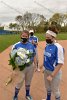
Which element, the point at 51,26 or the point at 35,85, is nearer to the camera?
the point at 51,26

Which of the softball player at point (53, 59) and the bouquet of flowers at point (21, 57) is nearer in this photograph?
the softball player at point (53, 59)

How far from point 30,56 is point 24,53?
200 millimetres

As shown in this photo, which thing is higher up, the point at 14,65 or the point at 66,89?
the point at 14,65

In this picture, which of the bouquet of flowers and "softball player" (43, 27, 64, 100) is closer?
"softball player" (43, 27, 64, 100)

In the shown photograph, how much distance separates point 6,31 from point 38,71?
5845 centimetres

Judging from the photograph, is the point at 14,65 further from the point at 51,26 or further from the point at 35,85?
the point at 35,85

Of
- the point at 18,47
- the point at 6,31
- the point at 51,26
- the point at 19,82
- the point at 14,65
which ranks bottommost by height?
the point at 6,31

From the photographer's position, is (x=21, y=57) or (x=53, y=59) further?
(x=21, y=57)

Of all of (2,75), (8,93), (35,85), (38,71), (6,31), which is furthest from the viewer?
(6,31)

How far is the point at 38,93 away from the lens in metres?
7.95

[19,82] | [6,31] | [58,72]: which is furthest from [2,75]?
[6,31]

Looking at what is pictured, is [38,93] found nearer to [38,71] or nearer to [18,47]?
[18,47]

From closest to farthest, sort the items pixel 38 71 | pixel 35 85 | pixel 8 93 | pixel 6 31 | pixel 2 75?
pixel 8 93, pixel 35 85, pixel 2 75, pixel 38 71, pixel 6 31

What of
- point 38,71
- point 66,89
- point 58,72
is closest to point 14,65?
point 58,72
